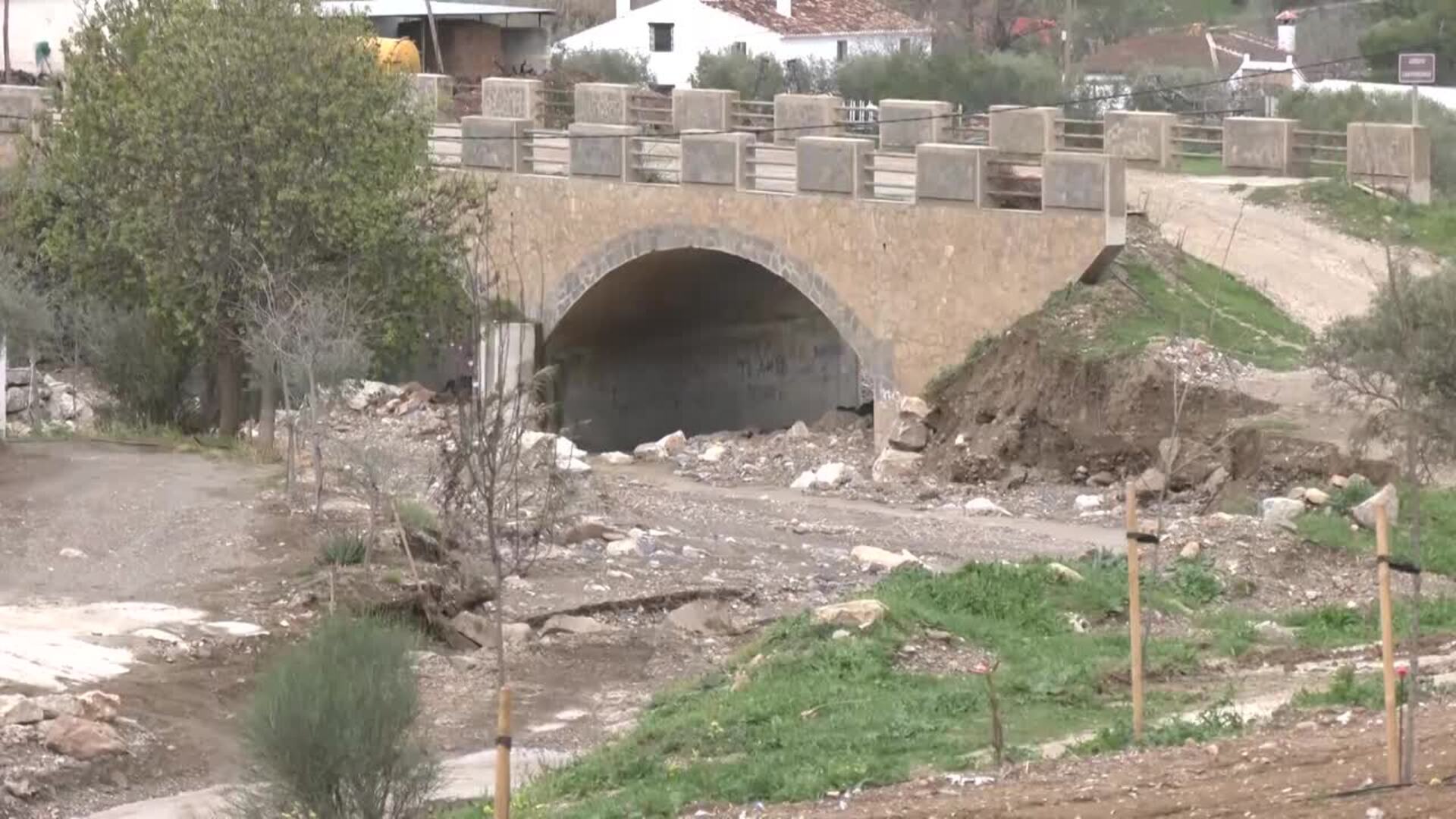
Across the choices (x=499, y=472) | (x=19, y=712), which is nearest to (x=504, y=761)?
(x=499, y=472)

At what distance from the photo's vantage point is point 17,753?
1583 cm

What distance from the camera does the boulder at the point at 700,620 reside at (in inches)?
825

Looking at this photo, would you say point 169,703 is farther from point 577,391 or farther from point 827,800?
point 577,391

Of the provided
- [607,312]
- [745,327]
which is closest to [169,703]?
[607,312]

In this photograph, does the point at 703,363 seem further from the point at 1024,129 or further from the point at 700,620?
the point at 700,620

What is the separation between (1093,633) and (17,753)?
25.7 ft

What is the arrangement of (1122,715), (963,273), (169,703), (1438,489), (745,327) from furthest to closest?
(745,327) < (963,273) < (1438,489) < (169,703) < (1122,715)

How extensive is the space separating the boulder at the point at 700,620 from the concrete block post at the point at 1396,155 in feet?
58.7

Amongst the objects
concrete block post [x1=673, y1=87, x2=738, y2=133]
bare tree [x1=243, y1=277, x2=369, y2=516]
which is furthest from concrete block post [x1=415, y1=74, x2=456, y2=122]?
bare tree [x1=243, y1=277, x2=369, y2=516]

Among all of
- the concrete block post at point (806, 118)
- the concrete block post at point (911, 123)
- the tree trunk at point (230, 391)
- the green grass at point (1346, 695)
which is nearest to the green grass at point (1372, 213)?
the concrete block post at point (911, 123)

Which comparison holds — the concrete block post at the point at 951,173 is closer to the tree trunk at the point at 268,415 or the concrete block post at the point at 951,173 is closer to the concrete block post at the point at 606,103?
the concrete block post at the point at 606,103

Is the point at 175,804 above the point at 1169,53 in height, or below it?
below

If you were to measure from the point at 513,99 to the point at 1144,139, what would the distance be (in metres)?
10.7

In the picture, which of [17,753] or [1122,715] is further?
[17,753]
